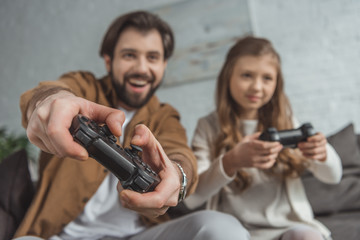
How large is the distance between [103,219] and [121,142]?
0.28 metres

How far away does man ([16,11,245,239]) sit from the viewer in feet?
1.25

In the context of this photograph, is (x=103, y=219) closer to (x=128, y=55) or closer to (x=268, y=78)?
(x=128, y=55)

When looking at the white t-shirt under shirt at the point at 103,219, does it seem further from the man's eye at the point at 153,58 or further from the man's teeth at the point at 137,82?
the man's eye at the point at 153,58

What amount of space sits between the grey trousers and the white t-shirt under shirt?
0.46 ft

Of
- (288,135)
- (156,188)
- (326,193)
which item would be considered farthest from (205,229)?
(326,193)

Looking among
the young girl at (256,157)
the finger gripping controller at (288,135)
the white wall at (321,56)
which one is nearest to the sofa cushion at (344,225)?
the young girl at (256,157)

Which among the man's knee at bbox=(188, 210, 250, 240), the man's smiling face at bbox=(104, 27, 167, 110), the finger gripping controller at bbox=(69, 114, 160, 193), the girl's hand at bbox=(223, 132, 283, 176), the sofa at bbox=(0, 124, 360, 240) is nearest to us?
the finger gripping controller at bbox=(69, 114, 160, 193)

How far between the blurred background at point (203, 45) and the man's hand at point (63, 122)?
1728mm

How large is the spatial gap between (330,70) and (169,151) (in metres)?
1.59

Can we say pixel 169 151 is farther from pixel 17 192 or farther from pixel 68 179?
pixel 17 192

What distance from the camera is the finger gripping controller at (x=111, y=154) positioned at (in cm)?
33

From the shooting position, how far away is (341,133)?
4.23 feet

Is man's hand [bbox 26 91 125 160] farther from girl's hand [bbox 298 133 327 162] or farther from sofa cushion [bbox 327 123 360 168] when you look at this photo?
sofa cushion [bbox 327 123 360 168]

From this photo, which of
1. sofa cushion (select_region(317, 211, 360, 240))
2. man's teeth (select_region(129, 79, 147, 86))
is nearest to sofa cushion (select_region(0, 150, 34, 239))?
man's teeth (select_region(129, 79, 147, 86))
